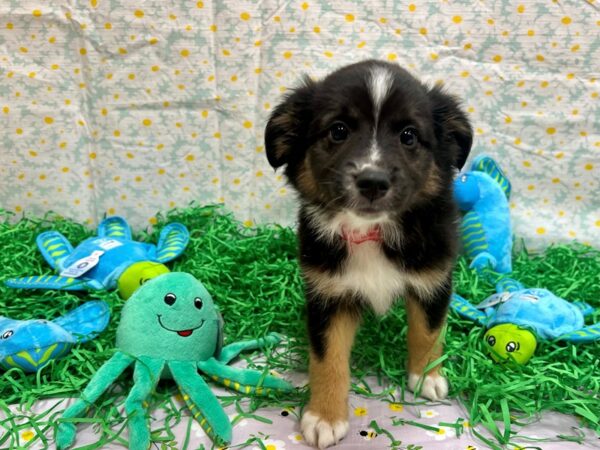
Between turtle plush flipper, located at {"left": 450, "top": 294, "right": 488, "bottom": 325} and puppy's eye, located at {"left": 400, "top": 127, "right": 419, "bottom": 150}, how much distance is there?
1.05 metres

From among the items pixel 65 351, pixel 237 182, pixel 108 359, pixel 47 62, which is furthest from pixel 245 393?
pixel 47 62

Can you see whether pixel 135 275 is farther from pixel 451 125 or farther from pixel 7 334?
pixel 451 125

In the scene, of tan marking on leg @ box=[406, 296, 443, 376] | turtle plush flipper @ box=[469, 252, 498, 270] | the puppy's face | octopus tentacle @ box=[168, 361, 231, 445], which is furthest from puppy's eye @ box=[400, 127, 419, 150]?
turtle plush flipper @ box=[469, 252, 498, 270]

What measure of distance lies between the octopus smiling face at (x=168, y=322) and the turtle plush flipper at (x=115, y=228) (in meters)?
1.40

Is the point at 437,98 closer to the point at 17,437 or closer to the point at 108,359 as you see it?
the point at 108,359

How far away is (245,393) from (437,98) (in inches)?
60.9

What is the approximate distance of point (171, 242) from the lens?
347 cm

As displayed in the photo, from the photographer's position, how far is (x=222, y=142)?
3.65 meters

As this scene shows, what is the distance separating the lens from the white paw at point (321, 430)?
2.02m

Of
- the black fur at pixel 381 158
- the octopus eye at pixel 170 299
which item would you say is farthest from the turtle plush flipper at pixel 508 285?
the octopus eye at pixel 170 299

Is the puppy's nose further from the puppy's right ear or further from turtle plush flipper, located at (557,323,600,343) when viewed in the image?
turtle plush flipper, located at (557,323,600,343)

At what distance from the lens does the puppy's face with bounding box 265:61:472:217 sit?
188cm

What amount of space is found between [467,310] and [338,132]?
4.39 ft

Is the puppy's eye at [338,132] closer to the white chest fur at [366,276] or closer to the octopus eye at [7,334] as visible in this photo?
the white chest fur at [366,276]
